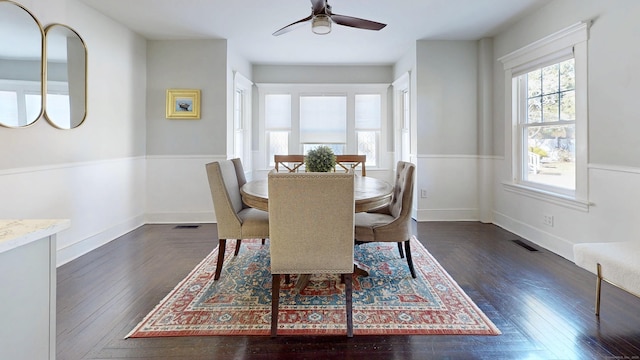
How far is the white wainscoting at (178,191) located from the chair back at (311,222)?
10.3 ft

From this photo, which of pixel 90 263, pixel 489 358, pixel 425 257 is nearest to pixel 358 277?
pixel 425 257

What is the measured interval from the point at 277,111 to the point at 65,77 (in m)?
3.48

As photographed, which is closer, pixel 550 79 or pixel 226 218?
pixel 226 218

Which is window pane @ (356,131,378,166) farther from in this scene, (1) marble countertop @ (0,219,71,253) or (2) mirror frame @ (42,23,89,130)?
(1) marble countertop @ (0,219,71,253)

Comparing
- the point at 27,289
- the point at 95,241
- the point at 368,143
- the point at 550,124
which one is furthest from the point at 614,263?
the point at 368,143

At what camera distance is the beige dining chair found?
180 cm

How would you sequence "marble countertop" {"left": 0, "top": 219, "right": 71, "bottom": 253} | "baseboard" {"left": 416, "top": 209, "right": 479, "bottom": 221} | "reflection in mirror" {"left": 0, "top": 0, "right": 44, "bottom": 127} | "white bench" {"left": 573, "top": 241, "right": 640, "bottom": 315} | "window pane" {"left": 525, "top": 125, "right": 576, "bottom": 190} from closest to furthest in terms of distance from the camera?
1. "marble countertop" {"left": 0, "top": 219, "right": 71, "bottom": 253}
2. "white bench" {"left": 573, "top": 241, "right": 640, "bottom": 315}
3. "reflection in mirror" {"left": 0, "top": 0, "right": 44, "bottom": 127}
4. "window pane" {"left": 525, "top": 125, "right": 576, "bottom": 190}
5. "baseboard" {"left": 416, "top": 209, "right": 479, "bottom": 221}

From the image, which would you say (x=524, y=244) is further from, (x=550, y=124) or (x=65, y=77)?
(x=65, y=77)

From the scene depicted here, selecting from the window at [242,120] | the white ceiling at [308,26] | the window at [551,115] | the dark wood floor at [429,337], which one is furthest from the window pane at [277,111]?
the window at [551,115]

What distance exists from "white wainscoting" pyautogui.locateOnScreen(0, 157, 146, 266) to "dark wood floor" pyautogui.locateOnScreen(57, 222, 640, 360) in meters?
0.27

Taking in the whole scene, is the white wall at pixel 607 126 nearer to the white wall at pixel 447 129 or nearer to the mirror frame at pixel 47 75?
the white wall at pixel 447 129

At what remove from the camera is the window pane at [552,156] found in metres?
3.33

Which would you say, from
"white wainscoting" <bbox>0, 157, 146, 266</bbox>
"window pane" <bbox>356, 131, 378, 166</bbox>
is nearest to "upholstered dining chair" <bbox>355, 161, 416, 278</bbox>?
"white wainscoting" <bbox>0, 157, 146, 266</bbox>

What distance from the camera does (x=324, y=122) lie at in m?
6.23
